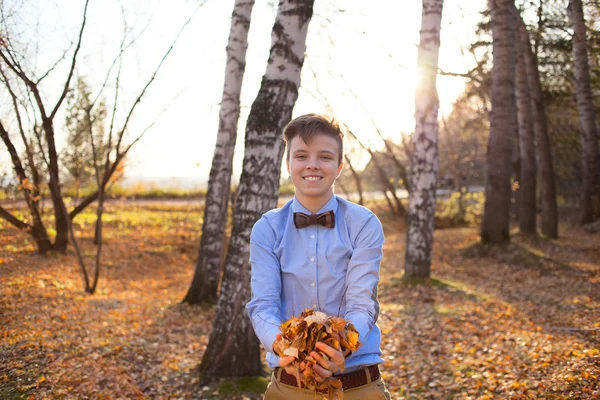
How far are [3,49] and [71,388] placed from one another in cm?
484

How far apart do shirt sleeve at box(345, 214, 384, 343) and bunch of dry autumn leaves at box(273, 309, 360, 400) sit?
17cm

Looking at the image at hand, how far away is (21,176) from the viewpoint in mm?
8539

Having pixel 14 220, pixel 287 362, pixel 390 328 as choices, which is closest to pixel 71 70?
pixel 14 220

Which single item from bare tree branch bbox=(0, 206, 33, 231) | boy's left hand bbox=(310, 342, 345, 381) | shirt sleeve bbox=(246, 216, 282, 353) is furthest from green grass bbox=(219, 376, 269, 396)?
bare tree branch bbox=(0, 206, 33, 231)

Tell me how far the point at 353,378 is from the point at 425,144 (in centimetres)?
690

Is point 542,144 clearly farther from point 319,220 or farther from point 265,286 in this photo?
point 265,286

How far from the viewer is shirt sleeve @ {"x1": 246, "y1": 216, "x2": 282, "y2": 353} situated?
2395 mm

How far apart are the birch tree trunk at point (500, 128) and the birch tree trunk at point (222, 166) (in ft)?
19.2

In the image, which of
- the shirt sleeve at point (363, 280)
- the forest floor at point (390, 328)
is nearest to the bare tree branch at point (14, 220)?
the forest floor at point (390, 328)

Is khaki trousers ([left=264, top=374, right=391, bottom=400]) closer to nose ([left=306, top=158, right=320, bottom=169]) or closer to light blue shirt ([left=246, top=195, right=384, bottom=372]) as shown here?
light blue shirt ([left=246, top=195, right=384, bottom=372])

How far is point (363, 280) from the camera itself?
241 cm

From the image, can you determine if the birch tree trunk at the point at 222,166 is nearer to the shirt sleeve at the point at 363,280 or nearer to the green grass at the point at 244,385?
the green grass at the point at 244,385

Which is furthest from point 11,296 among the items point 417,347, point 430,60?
point 430,60

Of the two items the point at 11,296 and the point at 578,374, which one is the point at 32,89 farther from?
the point at 578,374
